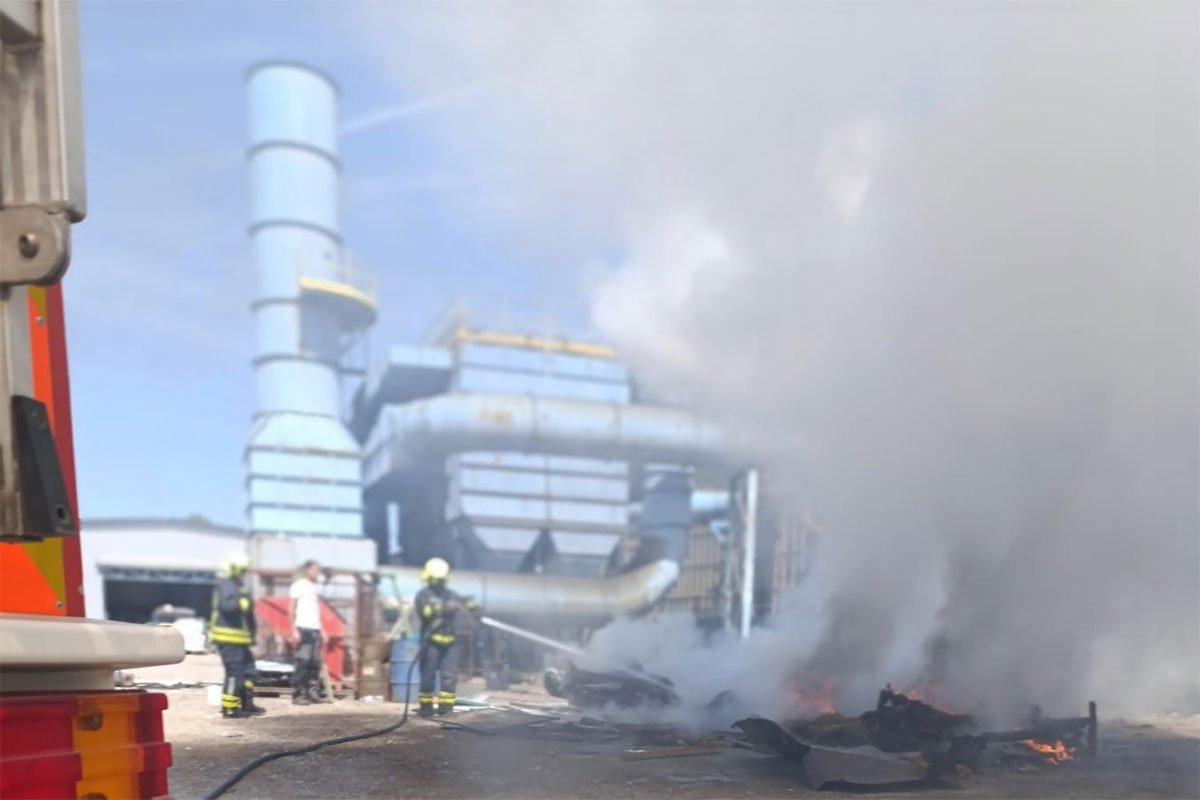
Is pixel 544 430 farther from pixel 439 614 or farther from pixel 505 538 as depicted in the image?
pixel 439 614

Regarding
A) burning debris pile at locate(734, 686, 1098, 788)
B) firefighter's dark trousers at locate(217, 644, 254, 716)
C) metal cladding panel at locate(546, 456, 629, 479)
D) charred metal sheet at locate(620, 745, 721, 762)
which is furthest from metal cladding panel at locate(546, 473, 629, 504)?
charred metal sheet at locate(620, 745, 721, 762)

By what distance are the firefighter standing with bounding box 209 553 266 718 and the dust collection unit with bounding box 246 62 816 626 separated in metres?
6.31

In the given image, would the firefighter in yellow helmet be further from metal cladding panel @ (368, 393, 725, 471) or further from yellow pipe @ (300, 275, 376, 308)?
yellow pipe @ (300, 275, 376, 308)

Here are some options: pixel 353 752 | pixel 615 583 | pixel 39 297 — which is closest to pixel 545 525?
pixel 615 583

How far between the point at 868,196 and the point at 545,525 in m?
9.66

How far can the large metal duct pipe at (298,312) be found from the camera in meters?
14.7

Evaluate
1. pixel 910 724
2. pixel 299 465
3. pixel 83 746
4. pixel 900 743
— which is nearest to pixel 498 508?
pixel 299 465

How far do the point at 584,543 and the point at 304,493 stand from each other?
4.79 meters

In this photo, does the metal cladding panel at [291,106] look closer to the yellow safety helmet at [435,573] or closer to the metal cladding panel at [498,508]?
the metal cladding panel at [498,508]

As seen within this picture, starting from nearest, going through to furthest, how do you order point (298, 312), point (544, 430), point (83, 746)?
point (83, 746)
point (544, 430)
point (298, 312)

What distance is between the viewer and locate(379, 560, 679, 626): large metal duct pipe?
1459 centimetres

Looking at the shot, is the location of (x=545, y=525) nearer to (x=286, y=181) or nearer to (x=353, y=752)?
(x=286, y=181)

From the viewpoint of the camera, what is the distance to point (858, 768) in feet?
15.5

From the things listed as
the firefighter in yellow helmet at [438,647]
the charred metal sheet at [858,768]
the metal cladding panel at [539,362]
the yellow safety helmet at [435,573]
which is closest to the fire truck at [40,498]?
the charred metal sheet at [858,768]
